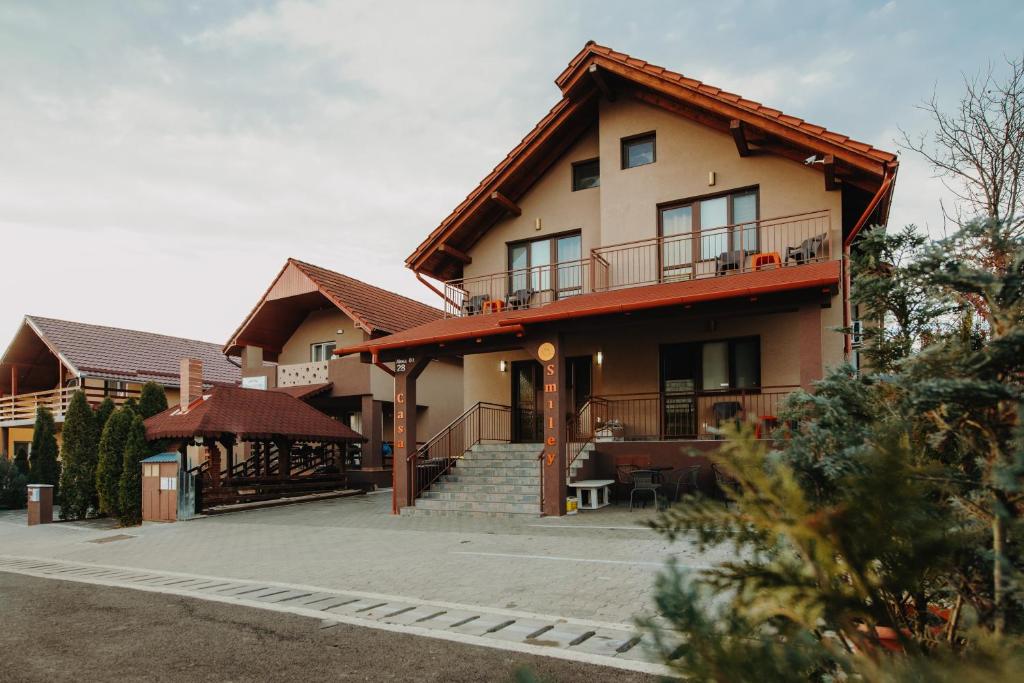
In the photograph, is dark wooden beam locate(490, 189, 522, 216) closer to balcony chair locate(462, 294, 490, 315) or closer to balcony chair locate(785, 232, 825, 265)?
balcony chair locate(462, 294, 490, 315)

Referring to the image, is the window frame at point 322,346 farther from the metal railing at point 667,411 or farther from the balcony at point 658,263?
the metal railing at point 667,411

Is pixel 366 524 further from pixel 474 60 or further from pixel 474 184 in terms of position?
pixel 474 60

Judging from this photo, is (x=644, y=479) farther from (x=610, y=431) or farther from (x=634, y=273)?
(x=634, y=273)

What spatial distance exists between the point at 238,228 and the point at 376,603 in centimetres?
2065

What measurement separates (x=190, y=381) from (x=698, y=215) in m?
13.8

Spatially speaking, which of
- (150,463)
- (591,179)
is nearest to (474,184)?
(591,179)

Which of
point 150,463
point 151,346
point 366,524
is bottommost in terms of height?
point 366,524

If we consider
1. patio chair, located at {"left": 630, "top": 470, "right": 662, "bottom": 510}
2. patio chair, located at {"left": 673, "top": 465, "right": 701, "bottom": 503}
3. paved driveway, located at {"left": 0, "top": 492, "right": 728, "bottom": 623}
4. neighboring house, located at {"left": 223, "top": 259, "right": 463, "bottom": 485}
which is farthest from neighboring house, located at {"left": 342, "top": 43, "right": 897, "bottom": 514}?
neighboring house, located at {"left": 223, "top": 259, "right": 463, "bottom": 485}

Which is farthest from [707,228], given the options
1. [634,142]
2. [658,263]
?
[634,142]

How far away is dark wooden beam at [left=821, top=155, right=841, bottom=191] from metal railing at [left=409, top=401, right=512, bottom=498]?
29.9 ft

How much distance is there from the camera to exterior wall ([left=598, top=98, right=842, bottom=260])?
47.5ft

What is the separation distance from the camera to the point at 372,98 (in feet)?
61.1

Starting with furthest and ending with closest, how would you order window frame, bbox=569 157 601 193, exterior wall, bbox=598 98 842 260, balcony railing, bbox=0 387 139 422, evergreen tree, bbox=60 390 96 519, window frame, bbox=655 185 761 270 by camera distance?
balcony railing, bbox=0 387 139 422 < evergreen tree, bbox=60 390 96 519 < window frame, bbox=569 157 601 193 < window frame, bbox=655 185 761 270 < exterior wall, bbox=598 98 842 260

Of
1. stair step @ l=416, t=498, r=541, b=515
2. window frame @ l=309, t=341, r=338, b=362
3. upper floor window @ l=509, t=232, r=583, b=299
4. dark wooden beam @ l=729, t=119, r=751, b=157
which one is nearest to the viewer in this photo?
stair step @ l=416, t=498, r=541, b=515
